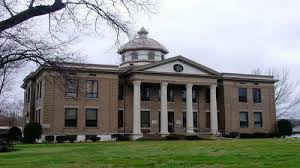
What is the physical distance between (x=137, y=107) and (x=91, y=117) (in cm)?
539

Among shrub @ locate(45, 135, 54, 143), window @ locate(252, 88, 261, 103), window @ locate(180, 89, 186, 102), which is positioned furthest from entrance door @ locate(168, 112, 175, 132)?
shrub @ locate(45, 135, 54, 143)

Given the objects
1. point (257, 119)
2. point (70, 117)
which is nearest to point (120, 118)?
point (70, 117)

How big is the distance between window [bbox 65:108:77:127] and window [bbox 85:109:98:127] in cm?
137

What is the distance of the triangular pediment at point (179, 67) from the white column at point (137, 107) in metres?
2.12

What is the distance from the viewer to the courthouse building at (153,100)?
1745 inches

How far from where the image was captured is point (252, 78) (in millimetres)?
54031

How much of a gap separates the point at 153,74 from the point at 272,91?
18.9 metres

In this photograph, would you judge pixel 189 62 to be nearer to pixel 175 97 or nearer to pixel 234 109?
pixel 175 97

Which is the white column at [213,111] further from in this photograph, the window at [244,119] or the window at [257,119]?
the window at [257,119]

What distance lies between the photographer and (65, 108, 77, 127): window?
4406cm

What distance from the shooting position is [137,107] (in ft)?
150

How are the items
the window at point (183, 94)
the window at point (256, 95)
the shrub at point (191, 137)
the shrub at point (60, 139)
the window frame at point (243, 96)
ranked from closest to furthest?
1. the shrub at point (60, 139)
2. the shrub at point (191, 137)
3. the window at point (183, 94)
4. the window frame at point (243, 96)
5. the window at point (256, 95)

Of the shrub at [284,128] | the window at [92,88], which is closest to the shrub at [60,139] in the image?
the window at [92,88]

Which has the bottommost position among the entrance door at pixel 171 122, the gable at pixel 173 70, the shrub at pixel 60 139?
the shrub at pixel 60 139
